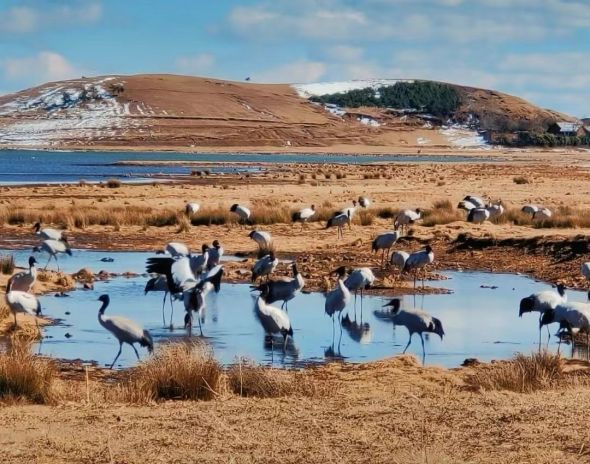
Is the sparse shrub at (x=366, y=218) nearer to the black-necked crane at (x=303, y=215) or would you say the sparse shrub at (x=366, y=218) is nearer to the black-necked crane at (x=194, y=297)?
the black-necked crane at (x=303, y=215)

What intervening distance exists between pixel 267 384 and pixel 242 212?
23.2 meters

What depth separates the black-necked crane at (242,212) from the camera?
3419cm

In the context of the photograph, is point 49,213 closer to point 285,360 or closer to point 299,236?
point 299,236

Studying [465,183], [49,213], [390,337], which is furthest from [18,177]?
[390,337]

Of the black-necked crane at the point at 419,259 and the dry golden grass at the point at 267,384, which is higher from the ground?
the black-necked crane at the point at 419,259

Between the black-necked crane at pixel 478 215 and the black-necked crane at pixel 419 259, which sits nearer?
the black-necked crane at pixel 419 259

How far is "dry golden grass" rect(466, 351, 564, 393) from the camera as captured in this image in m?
11.5

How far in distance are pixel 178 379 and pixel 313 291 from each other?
10.7m

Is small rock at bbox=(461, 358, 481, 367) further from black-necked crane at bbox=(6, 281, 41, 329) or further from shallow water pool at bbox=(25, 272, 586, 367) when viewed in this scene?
black-necked crane at bbox=(6, 281, 41, 329)

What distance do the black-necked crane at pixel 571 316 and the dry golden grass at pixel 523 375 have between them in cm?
279

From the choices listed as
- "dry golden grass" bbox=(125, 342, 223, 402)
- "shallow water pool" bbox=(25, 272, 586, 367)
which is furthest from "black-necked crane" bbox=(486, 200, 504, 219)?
"dry golden grass" bbox=(125, 342, 223, 402)

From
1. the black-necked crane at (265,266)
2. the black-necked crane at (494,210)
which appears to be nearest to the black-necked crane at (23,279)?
the black-necked crane at (265,266)

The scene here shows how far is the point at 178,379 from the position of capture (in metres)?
11.2

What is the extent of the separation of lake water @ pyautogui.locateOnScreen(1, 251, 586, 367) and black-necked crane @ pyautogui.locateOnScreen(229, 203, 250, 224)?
11.2 m
